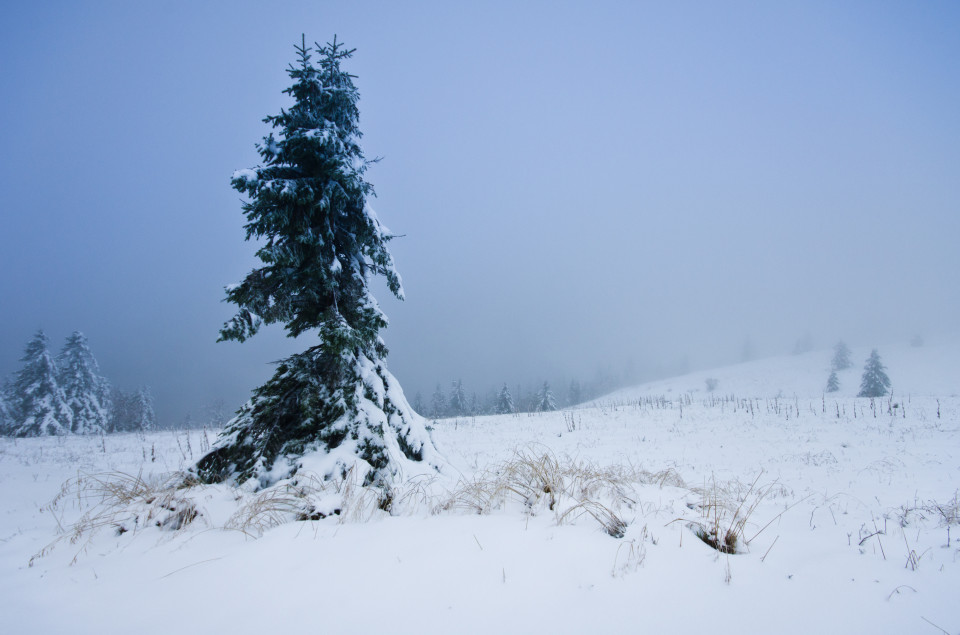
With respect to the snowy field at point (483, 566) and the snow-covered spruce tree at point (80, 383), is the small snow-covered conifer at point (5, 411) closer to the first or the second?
the snow-covered spruce tree at point (80, 383)

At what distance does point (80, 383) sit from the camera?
3061cm

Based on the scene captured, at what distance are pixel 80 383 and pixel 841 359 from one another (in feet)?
312

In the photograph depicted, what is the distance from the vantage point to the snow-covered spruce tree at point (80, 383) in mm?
30000

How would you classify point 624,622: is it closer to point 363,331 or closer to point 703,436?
point 363,331

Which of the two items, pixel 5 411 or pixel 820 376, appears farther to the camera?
pixel 820 376

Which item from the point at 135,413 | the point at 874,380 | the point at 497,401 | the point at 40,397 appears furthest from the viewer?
the point at 497,401

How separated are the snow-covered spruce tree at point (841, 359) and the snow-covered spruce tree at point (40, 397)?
9215cm

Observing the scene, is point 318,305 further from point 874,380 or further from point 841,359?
point 841,359

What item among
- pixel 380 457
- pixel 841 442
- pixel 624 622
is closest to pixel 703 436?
pixel 841 442

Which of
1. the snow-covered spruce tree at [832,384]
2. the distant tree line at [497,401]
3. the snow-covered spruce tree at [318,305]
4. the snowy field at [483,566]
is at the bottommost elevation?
the distant tree line at [497,401]

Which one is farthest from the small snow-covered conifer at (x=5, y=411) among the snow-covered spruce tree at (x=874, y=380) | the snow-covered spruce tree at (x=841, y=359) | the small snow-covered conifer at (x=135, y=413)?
the snow-covered spruce tree at (x=841, y=359)

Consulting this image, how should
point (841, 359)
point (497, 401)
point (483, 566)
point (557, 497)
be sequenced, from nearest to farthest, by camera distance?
point (483, 566)
point (557, 497)
point (497, 401)
point (841, 359)

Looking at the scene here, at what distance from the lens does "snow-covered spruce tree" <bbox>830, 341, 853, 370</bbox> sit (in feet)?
198

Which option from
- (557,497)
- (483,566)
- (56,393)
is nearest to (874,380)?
(557,497)
